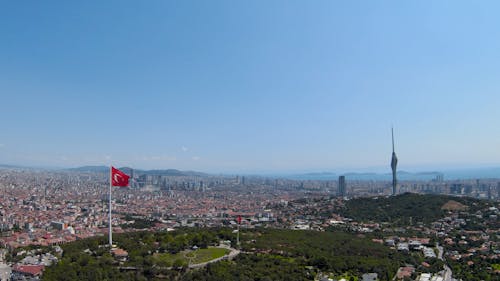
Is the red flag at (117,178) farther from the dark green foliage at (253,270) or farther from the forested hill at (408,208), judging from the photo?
the forested hill at (408,208)

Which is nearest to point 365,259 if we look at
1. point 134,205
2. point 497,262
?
point 497,262

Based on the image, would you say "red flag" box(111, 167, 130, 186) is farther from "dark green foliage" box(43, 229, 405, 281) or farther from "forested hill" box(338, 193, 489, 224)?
"forested hill" box(338, 193, 489, 224)

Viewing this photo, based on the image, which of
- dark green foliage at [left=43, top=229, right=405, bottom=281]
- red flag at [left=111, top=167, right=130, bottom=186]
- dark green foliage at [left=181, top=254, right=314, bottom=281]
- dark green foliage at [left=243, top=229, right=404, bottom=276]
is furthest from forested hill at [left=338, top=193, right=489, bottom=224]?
red flag at [left=111, top=167, right=130, bottom=186]

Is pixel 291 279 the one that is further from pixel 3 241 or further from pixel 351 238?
pixel 3 241

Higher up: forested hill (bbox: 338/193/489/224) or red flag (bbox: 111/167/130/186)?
red flag (bbox: 111/167/130/186)

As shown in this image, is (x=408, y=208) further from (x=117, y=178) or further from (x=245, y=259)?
(x=117, y=178)

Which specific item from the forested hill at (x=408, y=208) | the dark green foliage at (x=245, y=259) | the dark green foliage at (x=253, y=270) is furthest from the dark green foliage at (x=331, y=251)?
the forested hill at (x=408, y=208)

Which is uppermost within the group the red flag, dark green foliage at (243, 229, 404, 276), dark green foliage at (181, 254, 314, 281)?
the red flag

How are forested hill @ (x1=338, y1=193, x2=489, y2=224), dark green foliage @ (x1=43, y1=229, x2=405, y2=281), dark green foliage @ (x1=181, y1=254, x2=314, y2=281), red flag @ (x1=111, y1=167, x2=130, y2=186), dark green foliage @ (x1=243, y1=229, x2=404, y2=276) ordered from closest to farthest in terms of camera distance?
dark green foliage @ (x1=181, y1=254, x2=314, y2=281), dark green foliage @ (x1=43, y1=229, x2=405, y2=281), dark green foliage @ (x1=243, y1=229, x2=404, y2=276), red flag @ (x1=111, y1=167, x2=130, y2=186), forested hill @ (x1=338, y1=193, x2=489, y2=224)

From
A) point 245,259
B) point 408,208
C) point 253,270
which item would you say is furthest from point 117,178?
point 408,208
